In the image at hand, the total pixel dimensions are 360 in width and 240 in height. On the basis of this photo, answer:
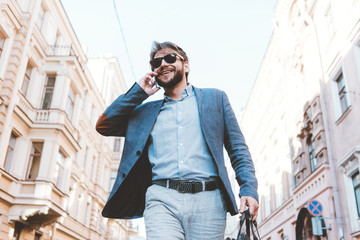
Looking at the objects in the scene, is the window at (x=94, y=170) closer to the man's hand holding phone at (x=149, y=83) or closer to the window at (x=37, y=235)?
the window at (x=37, y=235)

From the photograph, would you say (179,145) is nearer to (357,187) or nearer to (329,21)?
(357,187)

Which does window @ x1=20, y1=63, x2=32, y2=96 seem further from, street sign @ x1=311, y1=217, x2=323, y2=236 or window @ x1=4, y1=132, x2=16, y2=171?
street sign @ x1=311, y1=217, x2=323, y2=236

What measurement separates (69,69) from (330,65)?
40.6 feet

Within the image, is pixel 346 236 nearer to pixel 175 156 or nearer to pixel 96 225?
pixel 175 156

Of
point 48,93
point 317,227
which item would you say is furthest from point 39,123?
point 317,227

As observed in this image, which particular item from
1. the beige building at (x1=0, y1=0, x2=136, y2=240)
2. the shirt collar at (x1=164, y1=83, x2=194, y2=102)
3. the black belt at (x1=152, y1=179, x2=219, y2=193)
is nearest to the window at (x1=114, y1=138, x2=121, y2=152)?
the beige building at (x1=0, y1=0, x2=136, y2=240)

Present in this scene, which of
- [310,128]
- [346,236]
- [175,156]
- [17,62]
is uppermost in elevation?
[17,62]

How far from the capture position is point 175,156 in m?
2.77

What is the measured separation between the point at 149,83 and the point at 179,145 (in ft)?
2.05

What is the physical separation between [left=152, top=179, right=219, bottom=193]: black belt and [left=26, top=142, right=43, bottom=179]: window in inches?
638

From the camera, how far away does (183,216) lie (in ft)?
8.32

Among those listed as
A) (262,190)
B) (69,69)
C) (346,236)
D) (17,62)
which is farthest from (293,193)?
(17,62)

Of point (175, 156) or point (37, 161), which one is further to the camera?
point (37, 161)

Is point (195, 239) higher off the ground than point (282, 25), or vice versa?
point (282, 25)
